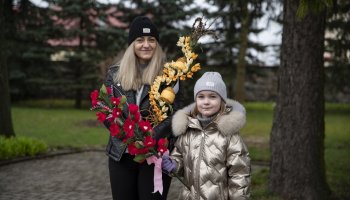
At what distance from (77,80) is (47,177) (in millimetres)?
14143

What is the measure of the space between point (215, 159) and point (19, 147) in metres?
7.26

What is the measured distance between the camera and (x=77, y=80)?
21875mm

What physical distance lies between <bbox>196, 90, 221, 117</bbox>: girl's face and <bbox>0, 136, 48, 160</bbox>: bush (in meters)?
6.78

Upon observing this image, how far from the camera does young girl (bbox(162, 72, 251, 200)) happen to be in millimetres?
3326

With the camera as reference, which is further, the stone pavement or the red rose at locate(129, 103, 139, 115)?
the stone pavement

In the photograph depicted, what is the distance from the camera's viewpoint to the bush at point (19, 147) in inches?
373

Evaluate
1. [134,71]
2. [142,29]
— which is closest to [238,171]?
[134,71]

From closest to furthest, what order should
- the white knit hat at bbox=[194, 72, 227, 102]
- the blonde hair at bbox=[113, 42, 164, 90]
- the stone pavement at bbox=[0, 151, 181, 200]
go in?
the white knit hat at bbox=[194, 72, 227, 102] → the blonde hair at bbox=[113, 42, 164, 90] → the stone pavement at bbox=[0, 151, 181, 200]

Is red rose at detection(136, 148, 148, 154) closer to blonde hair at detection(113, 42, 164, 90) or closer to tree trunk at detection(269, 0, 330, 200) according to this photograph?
blonde hair at detection(113, 42, 164, 90)

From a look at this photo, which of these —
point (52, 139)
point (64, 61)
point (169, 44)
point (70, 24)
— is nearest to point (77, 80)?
point (64, 61)

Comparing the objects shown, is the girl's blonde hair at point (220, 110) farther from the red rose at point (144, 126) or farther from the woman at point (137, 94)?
the red rose at point (144, 126)

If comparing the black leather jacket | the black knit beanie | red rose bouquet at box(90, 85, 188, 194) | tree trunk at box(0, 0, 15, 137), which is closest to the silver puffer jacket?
the black leather jacket

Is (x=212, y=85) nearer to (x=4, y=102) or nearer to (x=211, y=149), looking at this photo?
(x=211, y=149)

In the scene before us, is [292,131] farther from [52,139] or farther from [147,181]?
[52,139]
